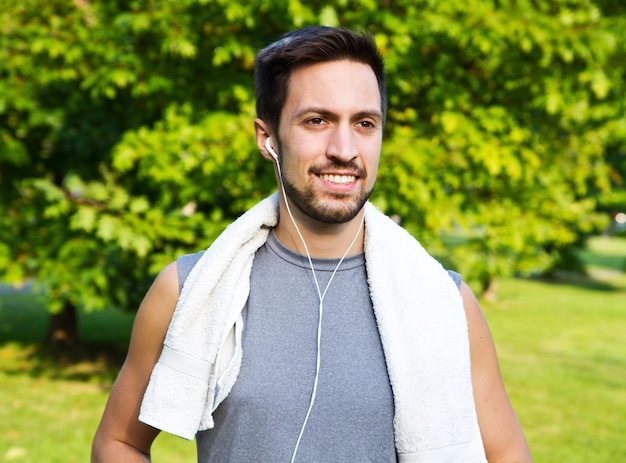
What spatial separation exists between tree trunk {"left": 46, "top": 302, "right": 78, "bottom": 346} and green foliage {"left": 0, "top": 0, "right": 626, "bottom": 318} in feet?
11.2

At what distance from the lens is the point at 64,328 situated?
1167cm

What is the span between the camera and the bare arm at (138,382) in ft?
6.91

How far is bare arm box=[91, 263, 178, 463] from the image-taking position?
2.11 meters

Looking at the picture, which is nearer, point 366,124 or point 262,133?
point 366,124

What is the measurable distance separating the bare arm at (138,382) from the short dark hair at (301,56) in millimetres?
541

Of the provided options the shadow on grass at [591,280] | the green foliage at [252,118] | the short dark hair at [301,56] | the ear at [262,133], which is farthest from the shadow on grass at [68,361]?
the shadow on grass at [591,280]

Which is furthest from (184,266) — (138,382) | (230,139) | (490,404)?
(230,139)

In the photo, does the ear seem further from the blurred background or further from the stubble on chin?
the blurred background

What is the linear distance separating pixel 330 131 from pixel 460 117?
4530 mm

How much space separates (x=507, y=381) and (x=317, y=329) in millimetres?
9716

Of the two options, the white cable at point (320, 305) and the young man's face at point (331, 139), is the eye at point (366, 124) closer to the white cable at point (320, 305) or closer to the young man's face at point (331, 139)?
the young man's face at point (331, 139)

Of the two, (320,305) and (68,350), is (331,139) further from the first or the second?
(68,350)

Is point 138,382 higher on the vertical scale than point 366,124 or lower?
lower

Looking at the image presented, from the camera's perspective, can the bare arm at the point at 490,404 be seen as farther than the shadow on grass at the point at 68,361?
No
